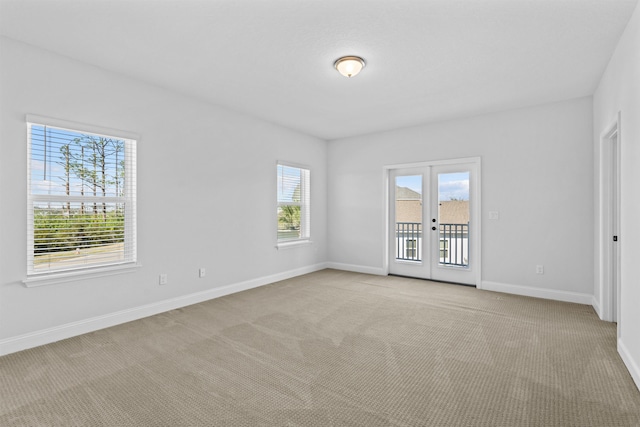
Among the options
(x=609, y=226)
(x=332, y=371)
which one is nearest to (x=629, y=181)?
(x=609, y=226)

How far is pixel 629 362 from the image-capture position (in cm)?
236

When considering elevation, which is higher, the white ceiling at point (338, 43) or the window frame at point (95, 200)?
the white ceiling at point (338, 43)

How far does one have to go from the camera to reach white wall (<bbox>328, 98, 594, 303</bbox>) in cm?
417

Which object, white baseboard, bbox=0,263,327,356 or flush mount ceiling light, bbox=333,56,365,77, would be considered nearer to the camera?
white baseboard, bbox=0,263,327,356

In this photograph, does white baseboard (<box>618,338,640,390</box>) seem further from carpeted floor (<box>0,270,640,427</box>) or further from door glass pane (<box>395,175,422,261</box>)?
door glass pane (<box>395,175,422,261</box>)

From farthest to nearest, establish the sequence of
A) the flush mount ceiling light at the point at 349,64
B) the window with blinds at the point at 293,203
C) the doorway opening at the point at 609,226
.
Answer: the window with blinds at the point at 293,203, the doorway opening at the point at 609,226, the flush mount ceiling light at the point at 349,64

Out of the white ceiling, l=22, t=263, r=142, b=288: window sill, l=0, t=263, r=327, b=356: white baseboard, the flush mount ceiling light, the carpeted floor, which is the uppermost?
the white ceiling

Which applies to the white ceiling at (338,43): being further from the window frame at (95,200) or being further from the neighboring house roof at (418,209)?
the neighboring house roof at (418,209)

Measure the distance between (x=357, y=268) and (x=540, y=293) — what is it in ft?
9.73

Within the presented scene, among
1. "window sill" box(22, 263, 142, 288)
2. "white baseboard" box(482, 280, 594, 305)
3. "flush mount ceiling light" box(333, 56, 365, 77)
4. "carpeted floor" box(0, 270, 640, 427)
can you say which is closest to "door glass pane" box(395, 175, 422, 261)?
"white baseboard" box(482, 280, 594, 305)

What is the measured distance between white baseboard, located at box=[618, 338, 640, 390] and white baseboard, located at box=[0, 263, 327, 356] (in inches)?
166

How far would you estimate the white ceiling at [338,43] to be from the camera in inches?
92.2

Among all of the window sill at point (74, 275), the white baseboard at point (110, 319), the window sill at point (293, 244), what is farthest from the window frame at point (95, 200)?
the window sill at point (293, 244)

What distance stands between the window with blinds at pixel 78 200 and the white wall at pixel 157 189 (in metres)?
0.11
